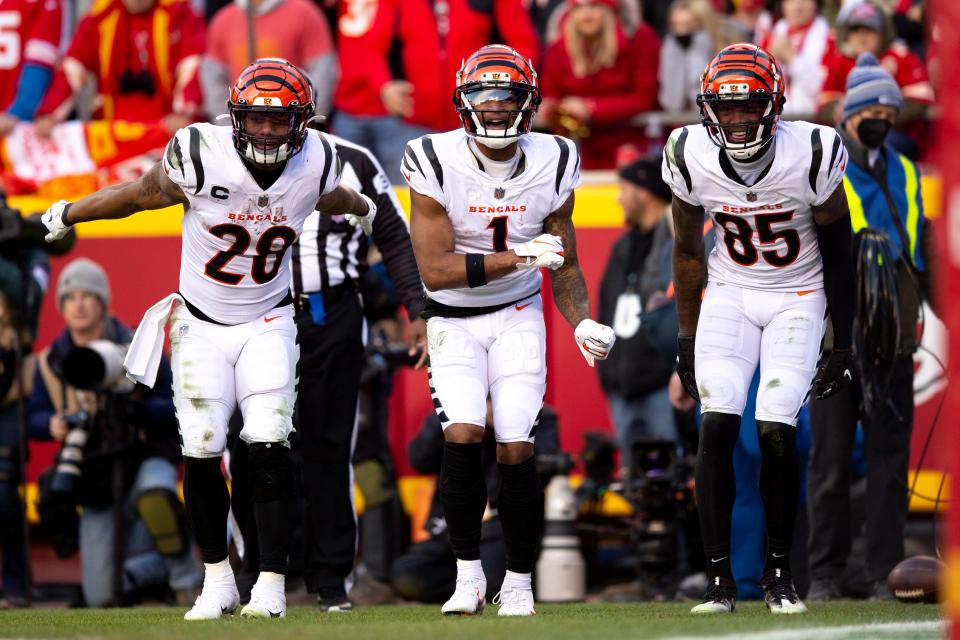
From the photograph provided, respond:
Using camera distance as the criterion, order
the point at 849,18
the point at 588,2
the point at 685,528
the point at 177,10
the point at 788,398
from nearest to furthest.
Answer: the point at 788,398
the point at 685,528
the point at 849,18
the point at 588,2
the point at 177,10

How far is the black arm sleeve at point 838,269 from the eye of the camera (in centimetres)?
564

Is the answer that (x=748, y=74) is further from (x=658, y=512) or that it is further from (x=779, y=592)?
(x=658, y=512)

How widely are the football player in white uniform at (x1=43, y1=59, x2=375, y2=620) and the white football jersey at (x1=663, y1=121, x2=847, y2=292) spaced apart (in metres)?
1.30

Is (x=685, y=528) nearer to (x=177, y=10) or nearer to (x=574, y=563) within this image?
(x=574, y=563)

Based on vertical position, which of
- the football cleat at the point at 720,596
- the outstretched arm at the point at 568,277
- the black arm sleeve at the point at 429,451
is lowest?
the football cleat at the point at 720,596

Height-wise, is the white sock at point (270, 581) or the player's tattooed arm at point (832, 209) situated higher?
the player's tattooed arm at point (832, 209)

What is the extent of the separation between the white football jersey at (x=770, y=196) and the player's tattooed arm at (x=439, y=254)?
700 mm

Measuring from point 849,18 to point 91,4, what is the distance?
482 centimetres

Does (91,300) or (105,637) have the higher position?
(91,300)

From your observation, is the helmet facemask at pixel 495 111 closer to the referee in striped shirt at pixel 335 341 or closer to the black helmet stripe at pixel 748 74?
the black helmet stripe at pixel 748 74

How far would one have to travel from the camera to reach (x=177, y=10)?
33.0 feet

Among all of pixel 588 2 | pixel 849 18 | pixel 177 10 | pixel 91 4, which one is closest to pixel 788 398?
pixel 849 18

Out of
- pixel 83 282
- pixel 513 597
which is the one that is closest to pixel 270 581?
pixel 513 597

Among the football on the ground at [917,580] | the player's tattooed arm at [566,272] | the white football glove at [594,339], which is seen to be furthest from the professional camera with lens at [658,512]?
the white football glove at [594,339]
